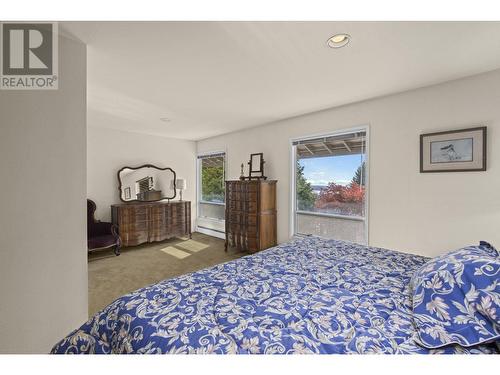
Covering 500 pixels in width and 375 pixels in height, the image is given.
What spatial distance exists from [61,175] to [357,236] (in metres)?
3.35

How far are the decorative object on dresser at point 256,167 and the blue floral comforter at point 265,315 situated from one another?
2645 mm

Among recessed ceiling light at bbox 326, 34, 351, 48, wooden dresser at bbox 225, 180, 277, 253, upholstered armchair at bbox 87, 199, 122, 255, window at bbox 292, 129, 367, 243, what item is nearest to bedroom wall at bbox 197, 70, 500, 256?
window at bbox 292, 129, 367, 243

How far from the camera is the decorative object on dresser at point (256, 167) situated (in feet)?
13.5

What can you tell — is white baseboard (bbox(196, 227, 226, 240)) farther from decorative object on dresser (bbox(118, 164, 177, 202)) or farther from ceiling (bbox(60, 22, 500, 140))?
ceiling (bbox(60, 22, 500, 140))

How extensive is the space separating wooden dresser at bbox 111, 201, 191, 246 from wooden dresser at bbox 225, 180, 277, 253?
137cm

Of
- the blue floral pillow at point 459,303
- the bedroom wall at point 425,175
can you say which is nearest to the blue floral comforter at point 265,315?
the blue floral pillow at point 459,303

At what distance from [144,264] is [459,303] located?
12.1ft

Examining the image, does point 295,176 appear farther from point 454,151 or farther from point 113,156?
point 113,156

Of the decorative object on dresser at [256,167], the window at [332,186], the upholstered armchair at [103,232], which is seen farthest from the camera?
the decorative object on dresser at [256,167]

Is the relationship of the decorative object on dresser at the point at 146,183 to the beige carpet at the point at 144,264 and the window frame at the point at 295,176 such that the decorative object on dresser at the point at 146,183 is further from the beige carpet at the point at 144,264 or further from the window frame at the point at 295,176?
the window frame at the point at 295,176

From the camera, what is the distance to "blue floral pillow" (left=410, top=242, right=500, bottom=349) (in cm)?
87

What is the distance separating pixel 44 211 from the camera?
60.6 inches
